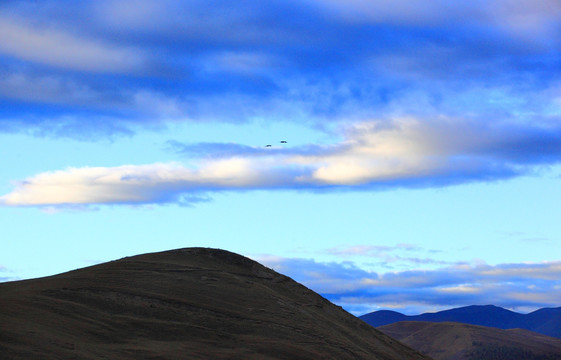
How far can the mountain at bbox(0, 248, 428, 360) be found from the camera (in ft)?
Result: 135

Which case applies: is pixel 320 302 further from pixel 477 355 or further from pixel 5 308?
pixel 477 355

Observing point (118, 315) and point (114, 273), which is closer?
point (118, 315)

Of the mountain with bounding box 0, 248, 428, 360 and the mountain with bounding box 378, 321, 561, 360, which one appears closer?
the mountain with bounding box 0, 248, 428, 360

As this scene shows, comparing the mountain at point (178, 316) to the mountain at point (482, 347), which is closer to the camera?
the mountain at point (178, 316)

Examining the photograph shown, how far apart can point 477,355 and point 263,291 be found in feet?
433

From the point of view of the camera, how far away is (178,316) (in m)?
50.3

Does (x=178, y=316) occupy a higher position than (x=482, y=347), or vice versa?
(x=482, y=347)

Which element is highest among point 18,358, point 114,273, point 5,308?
point 114,273

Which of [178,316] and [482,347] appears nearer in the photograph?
[178,316]

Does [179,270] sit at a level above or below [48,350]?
above

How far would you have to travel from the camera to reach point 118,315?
157 ft

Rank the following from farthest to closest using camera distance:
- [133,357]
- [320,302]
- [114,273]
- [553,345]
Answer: [553,345]
[320,302]
[114,273]
[133,357]

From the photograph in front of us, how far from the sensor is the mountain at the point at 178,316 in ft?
135

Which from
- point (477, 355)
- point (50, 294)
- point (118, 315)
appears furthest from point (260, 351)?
point (477, 355)
